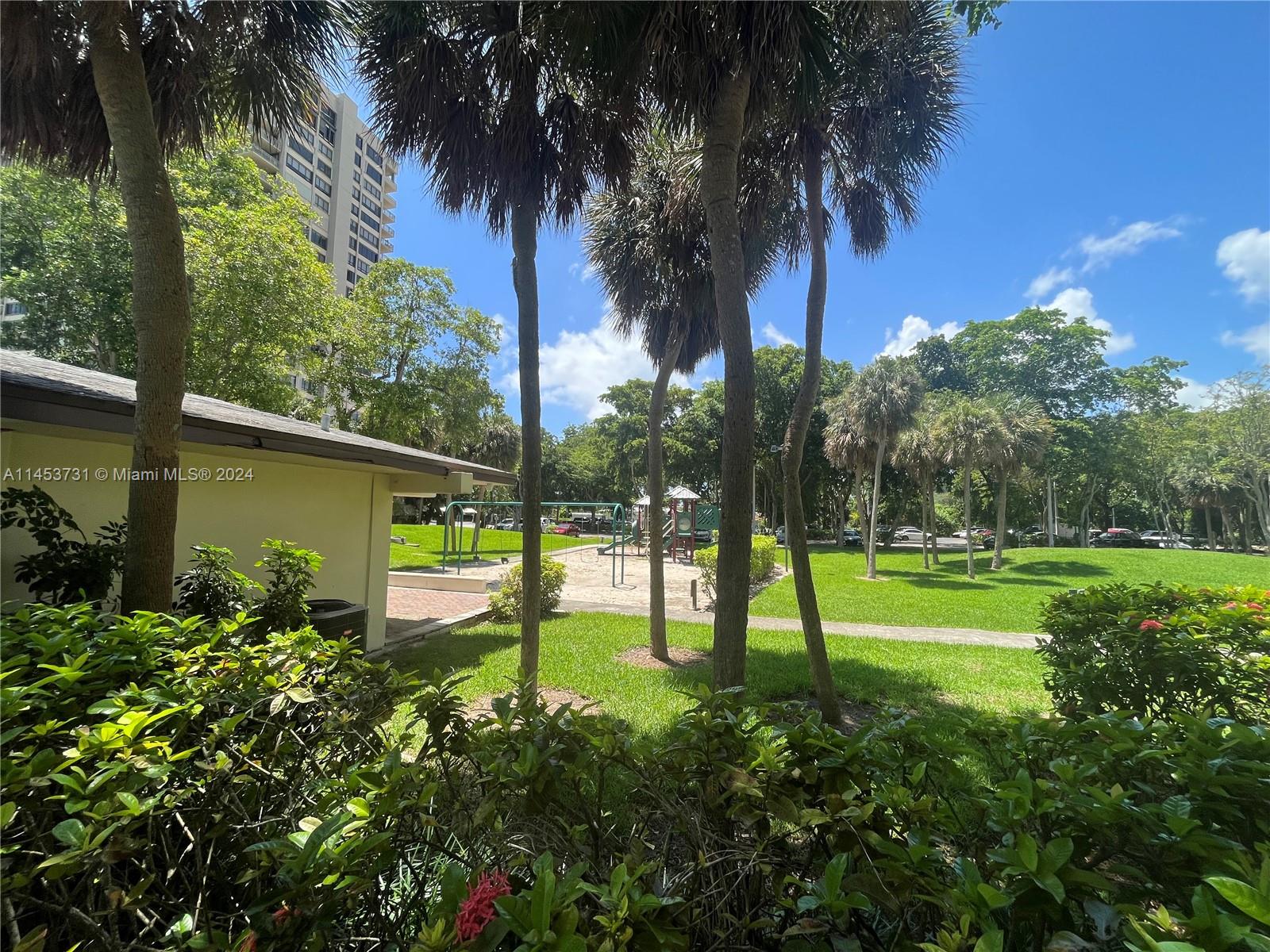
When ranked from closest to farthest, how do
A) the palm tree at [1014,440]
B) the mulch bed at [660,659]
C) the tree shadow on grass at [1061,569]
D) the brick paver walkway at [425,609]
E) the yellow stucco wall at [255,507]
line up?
the yellow stucco wall at [255,507]
the mulch bed at [660,659]
the brick paver walkway at [425,609]
the tree shadow on grass at [1061,569]
the palm tree at [1014,440]

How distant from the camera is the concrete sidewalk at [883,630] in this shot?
934 cm

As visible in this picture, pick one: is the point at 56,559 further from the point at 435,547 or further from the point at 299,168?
the point at 299,168

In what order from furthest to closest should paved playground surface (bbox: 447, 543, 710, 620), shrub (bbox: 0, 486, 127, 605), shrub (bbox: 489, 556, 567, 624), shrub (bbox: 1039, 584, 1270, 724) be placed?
paved playground surface (bbox: 447, 543, 710, 620) < shrub (bbox: 489, 556, 567, 624) < shrub (bbox: 0, 486, 127, 605) < shrub (bbox: 1039, 584, 1270, 724)

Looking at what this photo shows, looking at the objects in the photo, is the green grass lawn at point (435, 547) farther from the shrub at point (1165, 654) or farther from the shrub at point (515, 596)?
the shrub at point (1165, 654)

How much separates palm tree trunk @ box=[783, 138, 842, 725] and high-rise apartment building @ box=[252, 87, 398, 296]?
43.3 meters

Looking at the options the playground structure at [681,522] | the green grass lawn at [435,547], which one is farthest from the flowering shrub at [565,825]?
the playground structure at [681,522]

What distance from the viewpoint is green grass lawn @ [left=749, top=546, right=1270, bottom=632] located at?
11.7 meters

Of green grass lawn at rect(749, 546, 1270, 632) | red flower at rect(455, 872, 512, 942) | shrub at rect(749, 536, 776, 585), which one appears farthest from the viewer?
shrub at rect(749, 536, 776, 585)

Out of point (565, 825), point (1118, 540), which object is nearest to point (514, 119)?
point (565, 825)

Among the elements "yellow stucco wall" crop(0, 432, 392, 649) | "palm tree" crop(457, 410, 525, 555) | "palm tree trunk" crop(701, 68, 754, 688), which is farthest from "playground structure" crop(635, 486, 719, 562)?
"palm tree" crop(457, 410, 525, 555)

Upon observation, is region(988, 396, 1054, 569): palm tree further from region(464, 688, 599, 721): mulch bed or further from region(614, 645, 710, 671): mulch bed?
region(464, 688, 599, 721): mulch bed

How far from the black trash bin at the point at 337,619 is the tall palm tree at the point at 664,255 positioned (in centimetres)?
385

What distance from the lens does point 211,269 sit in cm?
1264

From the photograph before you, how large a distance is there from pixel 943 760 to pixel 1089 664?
117 inches
